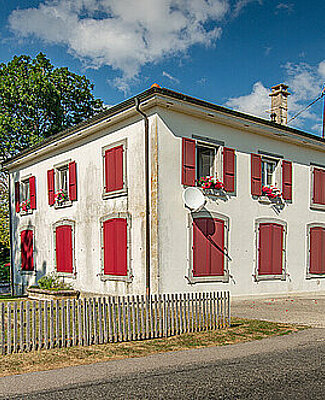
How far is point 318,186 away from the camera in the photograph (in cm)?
1805

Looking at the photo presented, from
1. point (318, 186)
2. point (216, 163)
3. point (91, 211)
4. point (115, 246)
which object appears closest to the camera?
point (115, 246)

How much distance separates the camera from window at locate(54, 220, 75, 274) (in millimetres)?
16453

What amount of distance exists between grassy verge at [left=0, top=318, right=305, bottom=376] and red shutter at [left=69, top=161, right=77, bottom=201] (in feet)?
27.8

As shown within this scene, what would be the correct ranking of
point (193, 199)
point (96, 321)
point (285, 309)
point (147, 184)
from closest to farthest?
point (96, 321) → point (285, 309) → point (147, 184) → point (193, 199)

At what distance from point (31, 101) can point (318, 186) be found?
1765cm

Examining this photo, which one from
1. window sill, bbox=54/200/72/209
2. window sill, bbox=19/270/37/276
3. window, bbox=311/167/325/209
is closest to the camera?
window sill, bbox=54/200/72/209

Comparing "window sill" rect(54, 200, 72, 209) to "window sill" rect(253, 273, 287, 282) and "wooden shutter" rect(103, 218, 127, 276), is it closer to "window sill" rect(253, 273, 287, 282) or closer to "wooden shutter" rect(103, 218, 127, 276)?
"wooden shutter" rect(103, 218, 127, 276)

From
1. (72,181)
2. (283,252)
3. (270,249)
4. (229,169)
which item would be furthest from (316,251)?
(72,181)

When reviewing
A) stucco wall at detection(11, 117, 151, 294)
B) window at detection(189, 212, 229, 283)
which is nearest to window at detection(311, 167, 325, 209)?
window at detection(189, 212, 229, 283)

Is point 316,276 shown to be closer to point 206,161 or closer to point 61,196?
point 206,161

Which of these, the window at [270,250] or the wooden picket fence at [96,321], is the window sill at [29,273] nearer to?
the window at [270,250]

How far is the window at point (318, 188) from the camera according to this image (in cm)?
1781

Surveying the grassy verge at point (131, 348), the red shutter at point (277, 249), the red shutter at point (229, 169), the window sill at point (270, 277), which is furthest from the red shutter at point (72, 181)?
the grassy verge at point (131, 348)

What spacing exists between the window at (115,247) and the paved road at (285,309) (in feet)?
11.5
